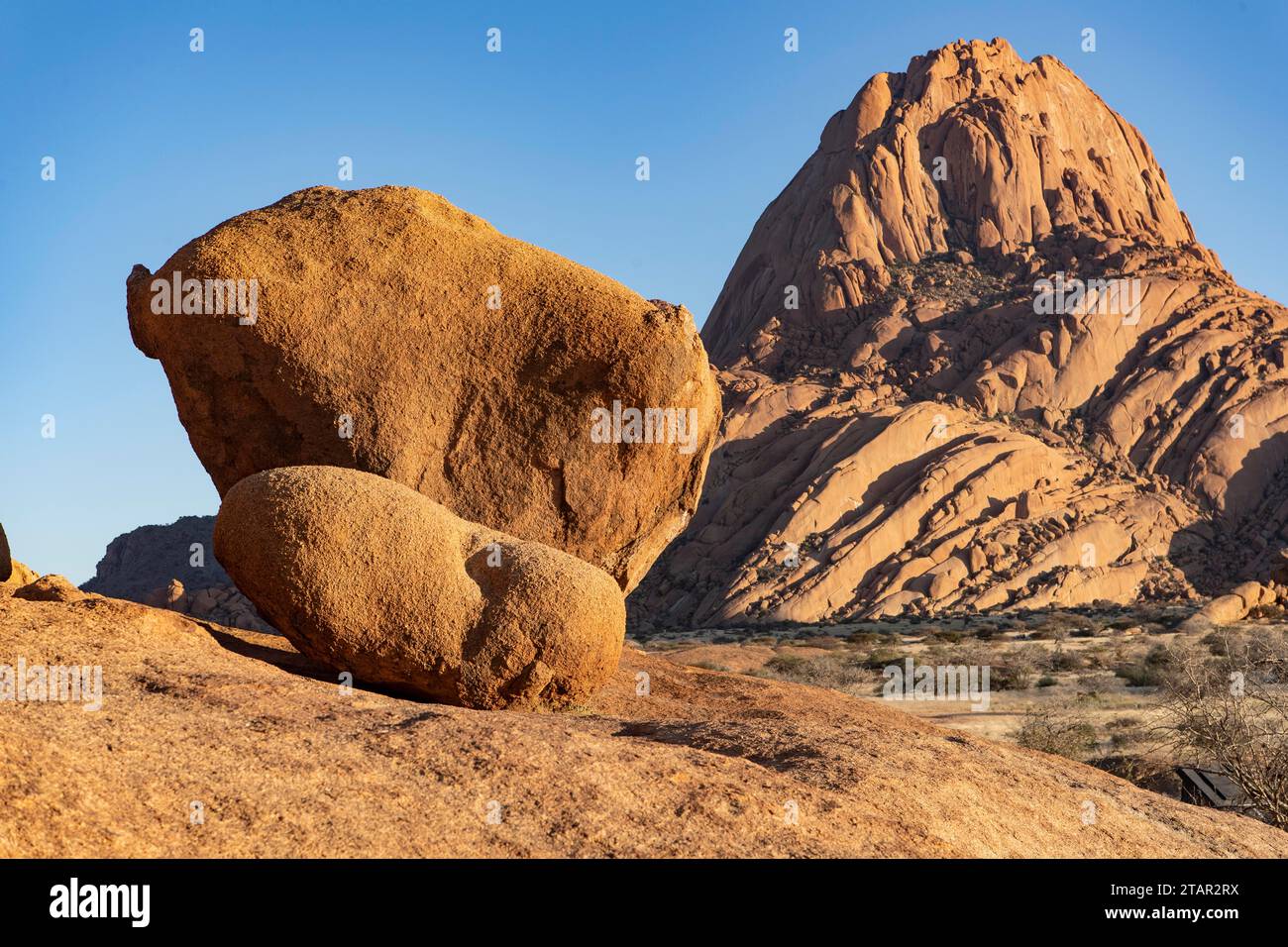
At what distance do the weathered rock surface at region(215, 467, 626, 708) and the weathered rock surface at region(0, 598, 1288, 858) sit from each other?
1.47 feet

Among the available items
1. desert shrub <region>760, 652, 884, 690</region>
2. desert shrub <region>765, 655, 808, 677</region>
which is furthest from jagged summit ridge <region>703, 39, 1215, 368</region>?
desert shrub <region>765, 655, 808, 677</region>

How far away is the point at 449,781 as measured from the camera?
18.6 ft

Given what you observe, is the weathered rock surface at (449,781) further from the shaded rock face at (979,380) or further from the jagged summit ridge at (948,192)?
the jagged summit ridge at (948,192)

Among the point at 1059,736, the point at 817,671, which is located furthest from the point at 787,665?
→ the point at 1059,736

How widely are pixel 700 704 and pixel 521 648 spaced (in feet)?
8.75

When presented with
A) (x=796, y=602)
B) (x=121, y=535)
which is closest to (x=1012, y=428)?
(x=796, y=602)

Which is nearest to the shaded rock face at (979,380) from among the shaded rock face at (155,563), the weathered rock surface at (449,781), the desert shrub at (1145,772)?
the desert shrub at (1145,772)

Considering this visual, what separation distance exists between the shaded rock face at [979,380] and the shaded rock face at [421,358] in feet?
106

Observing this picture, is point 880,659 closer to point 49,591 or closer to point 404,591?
point 404,591

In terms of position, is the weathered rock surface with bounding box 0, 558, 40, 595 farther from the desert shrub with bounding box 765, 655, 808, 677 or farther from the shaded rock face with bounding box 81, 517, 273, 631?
the shaded rock face with bounding box 81, 517, 273, 631

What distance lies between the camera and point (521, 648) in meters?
8.49

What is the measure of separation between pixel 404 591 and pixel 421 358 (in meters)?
2.81

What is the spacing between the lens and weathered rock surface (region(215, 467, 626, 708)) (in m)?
8.20
